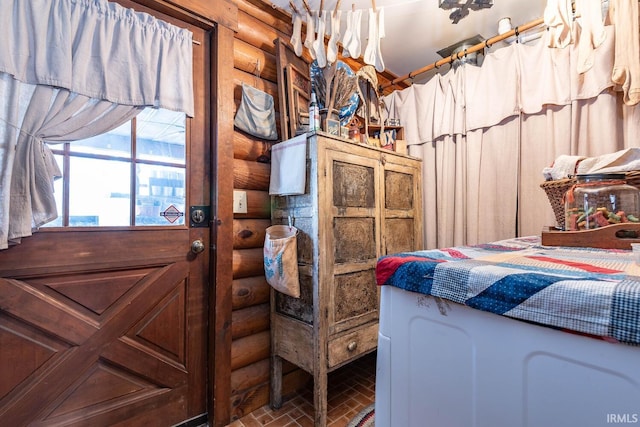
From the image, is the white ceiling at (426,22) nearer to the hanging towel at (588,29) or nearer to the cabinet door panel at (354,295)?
the hanging towel at (588,29)

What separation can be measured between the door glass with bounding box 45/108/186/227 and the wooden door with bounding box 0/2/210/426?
0.17ft

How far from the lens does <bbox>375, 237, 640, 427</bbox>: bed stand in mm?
437

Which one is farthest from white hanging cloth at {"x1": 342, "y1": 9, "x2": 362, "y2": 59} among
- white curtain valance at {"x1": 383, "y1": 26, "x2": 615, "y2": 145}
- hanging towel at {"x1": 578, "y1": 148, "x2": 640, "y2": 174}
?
hanging towel at {"x1": 578, "y1": 148, "x2": 640, "y2": 174}

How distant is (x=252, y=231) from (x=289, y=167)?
0.47m

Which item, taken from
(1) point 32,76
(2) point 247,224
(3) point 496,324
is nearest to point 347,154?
(2) point 247,224

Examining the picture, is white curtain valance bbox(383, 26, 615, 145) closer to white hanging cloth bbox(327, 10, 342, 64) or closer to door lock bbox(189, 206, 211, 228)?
white hanging cloth bbox(327, 10, 342, 64)

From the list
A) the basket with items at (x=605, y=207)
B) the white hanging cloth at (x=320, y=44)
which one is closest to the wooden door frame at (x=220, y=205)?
the white hanging cloth at (x=320, y=44)

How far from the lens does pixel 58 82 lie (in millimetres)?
1161

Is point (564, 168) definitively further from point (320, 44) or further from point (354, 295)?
point (320, 44)

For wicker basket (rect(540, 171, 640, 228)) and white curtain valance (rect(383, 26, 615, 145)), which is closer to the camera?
wicker basket (rect(540, 171, 640, 228))

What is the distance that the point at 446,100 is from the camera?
2318 millimetres

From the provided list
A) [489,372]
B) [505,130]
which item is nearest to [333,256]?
[489,372]

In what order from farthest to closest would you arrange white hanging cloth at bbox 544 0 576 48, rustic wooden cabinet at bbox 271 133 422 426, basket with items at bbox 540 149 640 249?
1. rustic wooden cabinet at bbox 271 133 422 426
2. white hanging cloth at bbox 544 0 576 48
3. basket with items at bbox 540 149 640 249

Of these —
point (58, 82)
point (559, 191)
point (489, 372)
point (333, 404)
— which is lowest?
point (333, 404)
